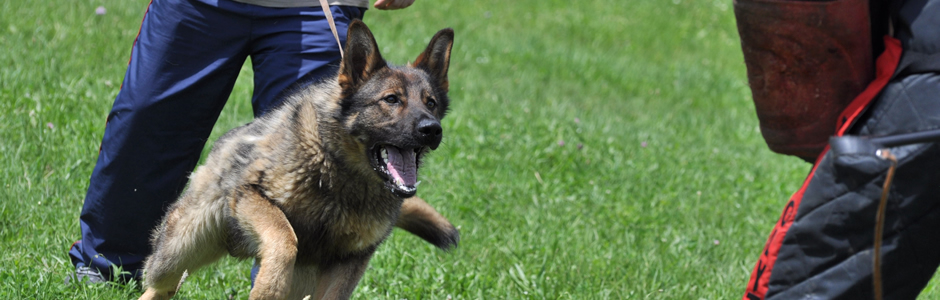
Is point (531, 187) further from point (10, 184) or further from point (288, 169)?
point (10, 184)

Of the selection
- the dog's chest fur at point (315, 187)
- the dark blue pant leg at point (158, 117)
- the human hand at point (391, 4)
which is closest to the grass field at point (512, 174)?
the dark blue pant leg at point (158, 117)

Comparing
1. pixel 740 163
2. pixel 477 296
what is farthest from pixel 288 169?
pixel 740 163

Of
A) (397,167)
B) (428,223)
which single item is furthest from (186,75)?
(428,223)

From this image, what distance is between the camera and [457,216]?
5398mm

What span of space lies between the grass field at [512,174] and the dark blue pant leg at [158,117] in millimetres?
317

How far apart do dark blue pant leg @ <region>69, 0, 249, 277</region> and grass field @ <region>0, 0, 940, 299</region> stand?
317 millimetres

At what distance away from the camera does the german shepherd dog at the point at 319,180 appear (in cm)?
→ 340

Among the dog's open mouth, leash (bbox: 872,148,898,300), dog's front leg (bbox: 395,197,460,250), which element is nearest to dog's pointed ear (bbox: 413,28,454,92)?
the dog's open mouth

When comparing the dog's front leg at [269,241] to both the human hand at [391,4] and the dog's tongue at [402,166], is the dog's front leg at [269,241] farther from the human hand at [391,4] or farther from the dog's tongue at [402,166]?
the human hand at [391,4]

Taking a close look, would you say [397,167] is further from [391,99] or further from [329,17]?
[329,17]

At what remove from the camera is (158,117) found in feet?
11.9

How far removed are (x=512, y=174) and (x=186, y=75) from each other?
3.07 m

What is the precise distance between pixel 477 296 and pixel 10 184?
2650 millimetres

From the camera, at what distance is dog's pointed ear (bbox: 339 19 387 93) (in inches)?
138
